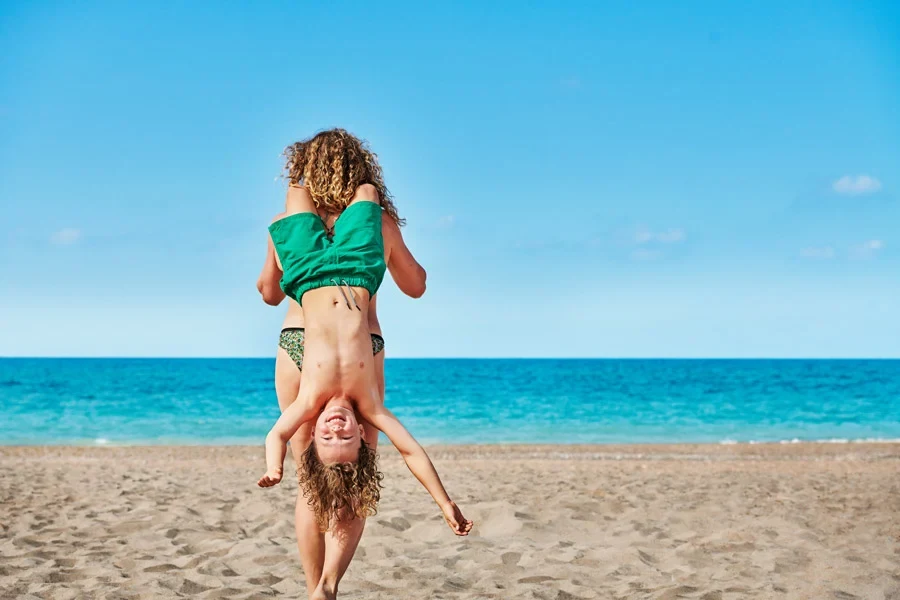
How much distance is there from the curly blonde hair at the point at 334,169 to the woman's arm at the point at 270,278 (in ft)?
0.69

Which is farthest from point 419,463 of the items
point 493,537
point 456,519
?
point 493,537

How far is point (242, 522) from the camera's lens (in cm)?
687

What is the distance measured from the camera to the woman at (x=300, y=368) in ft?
11.4

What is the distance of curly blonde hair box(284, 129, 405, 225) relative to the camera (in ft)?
11.4

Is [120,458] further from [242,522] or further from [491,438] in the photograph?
[491,438]

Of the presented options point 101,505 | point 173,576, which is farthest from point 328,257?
point 101,505

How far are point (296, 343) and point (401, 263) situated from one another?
560 millimetres

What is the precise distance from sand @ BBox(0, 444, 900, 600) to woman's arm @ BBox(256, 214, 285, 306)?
2.02m

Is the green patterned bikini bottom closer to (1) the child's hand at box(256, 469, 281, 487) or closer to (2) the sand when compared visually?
(1) the child's hand at box(256, 469, 281, 487)

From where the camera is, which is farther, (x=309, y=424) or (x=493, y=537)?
(x=493, y=537)

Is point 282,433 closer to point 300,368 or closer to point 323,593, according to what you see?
point 300,368

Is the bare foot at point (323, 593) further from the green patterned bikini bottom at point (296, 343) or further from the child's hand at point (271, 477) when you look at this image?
the green patterned bikini bottom at point (296, 343)

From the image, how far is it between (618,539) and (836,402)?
104ft

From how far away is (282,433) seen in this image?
10.4 feet
